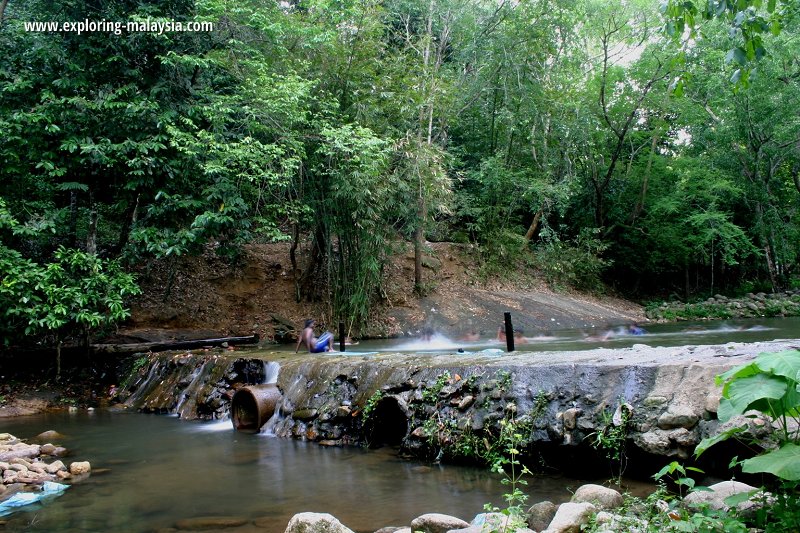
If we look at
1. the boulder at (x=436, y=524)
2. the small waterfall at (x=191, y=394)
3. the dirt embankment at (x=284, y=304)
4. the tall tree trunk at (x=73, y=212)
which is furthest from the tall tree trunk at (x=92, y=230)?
the boulder at (x=436, y=524)

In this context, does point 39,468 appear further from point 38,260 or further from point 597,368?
point 38,260

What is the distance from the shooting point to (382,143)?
12.1 metres

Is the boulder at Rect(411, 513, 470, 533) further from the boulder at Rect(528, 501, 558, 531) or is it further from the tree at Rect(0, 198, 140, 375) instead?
the tree at Rect(0, 198, 140, 375)

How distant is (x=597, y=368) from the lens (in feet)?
17.1

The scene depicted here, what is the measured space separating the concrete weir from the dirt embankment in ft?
25.1

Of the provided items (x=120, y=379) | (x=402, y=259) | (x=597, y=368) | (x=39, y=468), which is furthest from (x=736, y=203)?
(x=39, y=468)

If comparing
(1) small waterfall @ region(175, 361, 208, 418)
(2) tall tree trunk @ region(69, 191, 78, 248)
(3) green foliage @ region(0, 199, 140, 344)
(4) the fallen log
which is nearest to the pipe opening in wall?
(1) small waterfall @ region(175, 361, 208, 418)

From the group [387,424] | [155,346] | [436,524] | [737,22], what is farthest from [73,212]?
[737,22]

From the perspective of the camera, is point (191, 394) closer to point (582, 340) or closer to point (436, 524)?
point (436, 524)

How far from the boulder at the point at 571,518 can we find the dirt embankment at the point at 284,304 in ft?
39.1

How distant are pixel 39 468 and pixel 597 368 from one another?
19.0 ft

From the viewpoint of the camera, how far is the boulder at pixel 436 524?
3.54 meters

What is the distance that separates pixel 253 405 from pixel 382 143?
6.47 meters

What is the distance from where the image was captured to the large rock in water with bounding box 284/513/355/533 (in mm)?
3373
